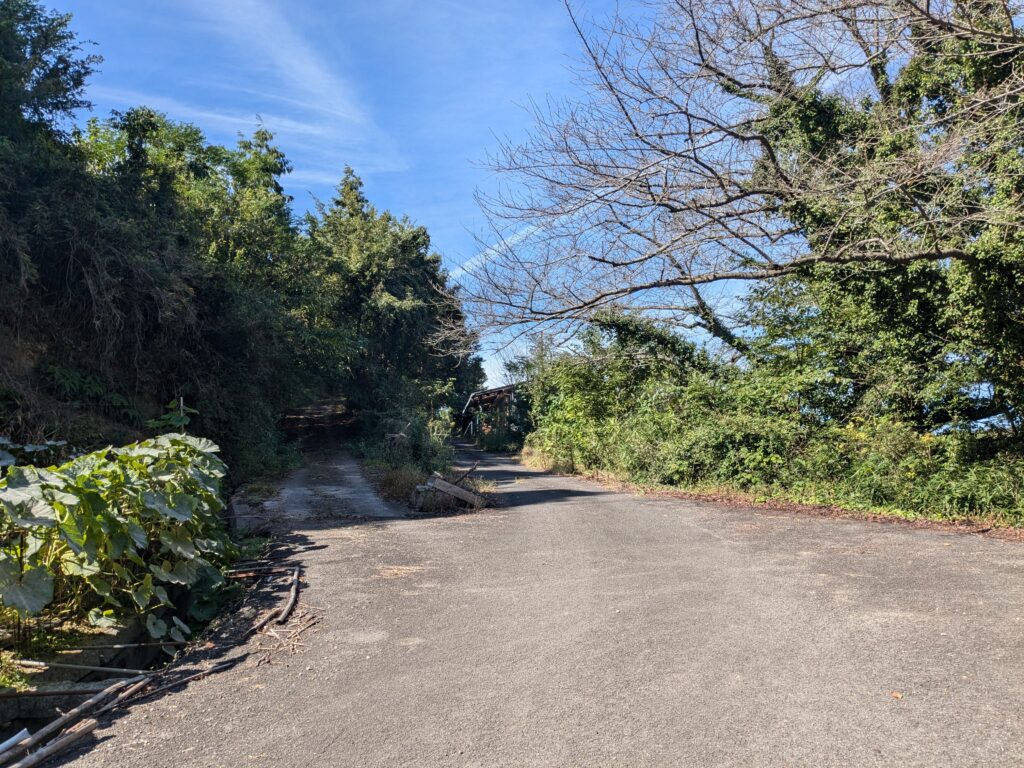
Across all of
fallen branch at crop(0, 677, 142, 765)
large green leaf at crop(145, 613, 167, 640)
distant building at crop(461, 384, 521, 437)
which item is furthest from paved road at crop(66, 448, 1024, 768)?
distant building at crop(461, 384, 521, 437)

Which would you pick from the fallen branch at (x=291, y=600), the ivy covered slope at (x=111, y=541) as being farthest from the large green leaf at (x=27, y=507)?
the fallen branch at (x=291, y=600)

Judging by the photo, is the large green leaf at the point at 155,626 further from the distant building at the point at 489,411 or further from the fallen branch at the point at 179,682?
the distant building at the point at 489,411

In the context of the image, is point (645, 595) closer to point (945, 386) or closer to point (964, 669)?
point (964, 669)

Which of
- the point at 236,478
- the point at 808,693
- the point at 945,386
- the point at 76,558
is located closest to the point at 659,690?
the point at 808,693

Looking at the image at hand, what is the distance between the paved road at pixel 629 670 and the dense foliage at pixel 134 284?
656cm

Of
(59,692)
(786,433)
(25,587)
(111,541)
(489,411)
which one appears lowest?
(59,692)

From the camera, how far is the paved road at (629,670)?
3270 millimetres

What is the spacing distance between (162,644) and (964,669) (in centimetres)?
521

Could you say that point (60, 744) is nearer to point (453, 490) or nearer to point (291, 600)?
point (291, 600)

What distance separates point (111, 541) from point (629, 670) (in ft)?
11.5

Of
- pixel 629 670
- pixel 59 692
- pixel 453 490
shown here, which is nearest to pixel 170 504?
pixel 59 692

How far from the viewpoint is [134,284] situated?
1198cm

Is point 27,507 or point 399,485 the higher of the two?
point 27,507

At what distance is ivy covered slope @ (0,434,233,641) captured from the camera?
4094mm
